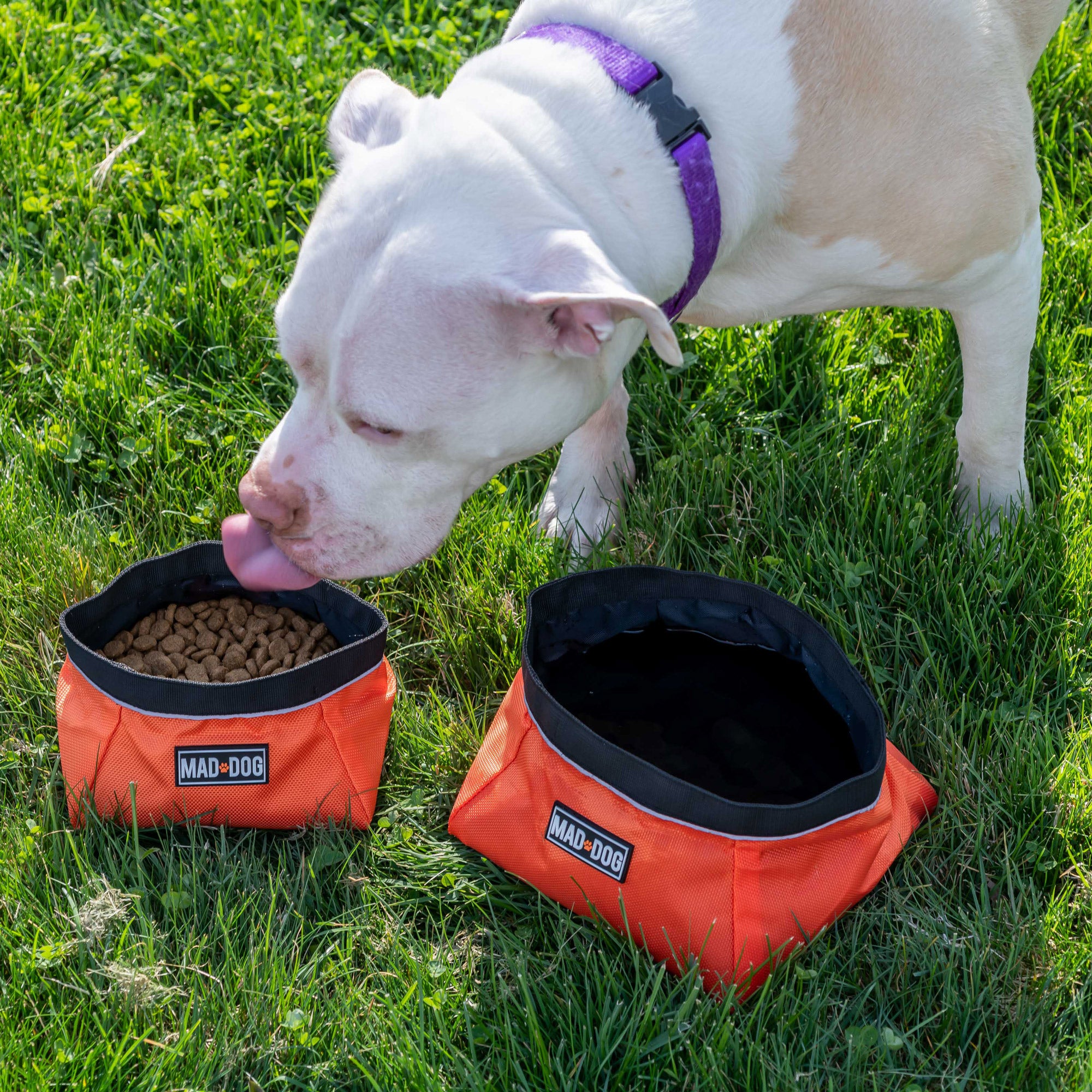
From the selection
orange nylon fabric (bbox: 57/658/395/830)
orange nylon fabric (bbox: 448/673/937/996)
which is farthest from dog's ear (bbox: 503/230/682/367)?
orange nylon fabric (bbox: 57/658/395/830)

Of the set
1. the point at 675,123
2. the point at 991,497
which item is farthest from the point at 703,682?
the point at 675,123

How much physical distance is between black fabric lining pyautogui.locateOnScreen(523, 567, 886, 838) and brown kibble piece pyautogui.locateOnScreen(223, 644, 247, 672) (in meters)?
0.62

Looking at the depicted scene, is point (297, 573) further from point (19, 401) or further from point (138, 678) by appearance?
point (19, 401)

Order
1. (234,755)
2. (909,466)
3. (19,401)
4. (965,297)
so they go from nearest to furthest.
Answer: (234,755), (965,297), (909,466), (19,401)

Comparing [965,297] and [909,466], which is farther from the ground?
[965,297]

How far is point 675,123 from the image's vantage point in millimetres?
1923

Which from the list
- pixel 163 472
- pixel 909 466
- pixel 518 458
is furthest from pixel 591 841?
pixel 163 472

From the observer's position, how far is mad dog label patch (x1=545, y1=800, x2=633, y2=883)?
2016 millimetres

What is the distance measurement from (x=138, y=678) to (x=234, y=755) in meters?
0.23

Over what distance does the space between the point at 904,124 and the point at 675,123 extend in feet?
1.52

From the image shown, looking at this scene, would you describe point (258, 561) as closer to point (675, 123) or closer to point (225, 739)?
point (225, 739)

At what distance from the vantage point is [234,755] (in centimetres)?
222

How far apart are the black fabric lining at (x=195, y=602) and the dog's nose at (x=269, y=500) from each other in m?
0.32

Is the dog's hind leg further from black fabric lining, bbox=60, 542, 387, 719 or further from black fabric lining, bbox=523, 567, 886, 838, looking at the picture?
black fabric lining, bbox=60, 542, 387, 719
